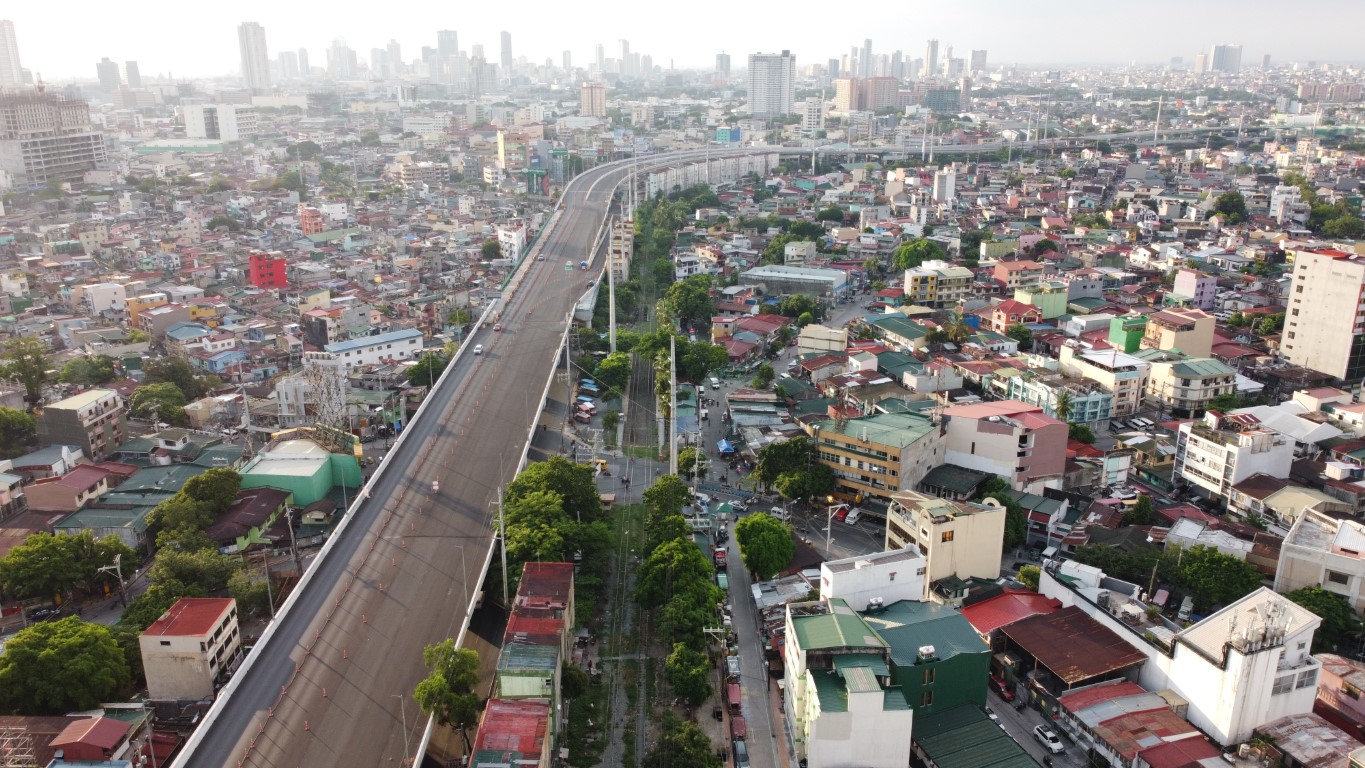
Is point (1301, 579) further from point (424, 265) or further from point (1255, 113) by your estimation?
point (1255, 113)

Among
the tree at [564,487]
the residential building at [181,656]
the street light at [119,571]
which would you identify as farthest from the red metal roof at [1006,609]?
the street light at [119,571]

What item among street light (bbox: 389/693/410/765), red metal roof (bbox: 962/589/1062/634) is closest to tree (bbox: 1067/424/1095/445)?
red metal roof (bbox: 962/589/1062/634)

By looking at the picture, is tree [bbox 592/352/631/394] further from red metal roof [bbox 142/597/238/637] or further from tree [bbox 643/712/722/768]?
tree [bbox 643/712/722/768]

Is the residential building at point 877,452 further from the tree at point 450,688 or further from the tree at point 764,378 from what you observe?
the tree at point 450,688

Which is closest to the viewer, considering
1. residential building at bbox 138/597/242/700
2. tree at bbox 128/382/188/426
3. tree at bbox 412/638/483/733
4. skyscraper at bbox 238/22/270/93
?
tree at bbox 412/638/483/733

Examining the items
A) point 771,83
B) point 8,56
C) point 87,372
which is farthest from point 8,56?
point 87,372

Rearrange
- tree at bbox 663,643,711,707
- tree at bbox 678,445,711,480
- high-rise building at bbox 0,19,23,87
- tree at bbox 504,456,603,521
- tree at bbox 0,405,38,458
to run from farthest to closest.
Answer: high-rise building at bbox 0,19,23,87, tree at bbox 0,405,38,458, tree at bbox 678,445,711,480, tree at bbox 504,456,603,521, tree at bbox 663,643,711,707

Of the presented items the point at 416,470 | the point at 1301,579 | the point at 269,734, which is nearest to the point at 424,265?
the point at 416,470
